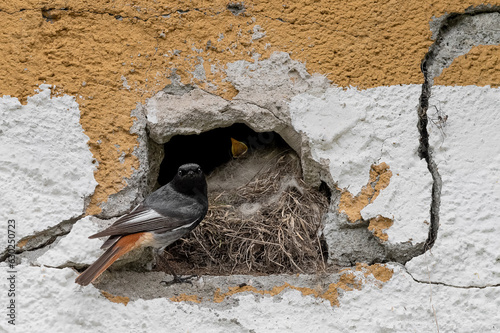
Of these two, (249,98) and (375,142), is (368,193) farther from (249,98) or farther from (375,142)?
(249,98)

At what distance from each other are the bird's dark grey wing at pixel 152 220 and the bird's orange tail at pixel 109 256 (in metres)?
0.04

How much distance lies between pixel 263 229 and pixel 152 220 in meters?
0.74

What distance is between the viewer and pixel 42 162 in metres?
2.79

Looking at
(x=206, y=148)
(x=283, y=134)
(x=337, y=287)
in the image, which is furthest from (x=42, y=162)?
(x=206, y=148)

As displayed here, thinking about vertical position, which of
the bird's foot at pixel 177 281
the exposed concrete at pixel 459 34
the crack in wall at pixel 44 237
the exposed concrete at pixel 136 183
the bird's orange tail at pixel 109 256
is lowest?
the bird's foot at pixel 177 281

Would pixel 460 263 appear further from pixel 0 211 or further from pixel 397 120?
pixel 0 211

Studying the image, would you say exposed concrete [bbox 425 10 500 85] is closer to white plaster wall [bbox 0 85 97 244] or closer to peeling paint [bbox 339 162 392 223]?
peeling paint [bbox 339 162 392 223]

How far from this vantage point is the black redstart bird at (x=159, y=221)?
2.61 metres

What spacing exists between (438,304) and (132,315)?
1362 millimetres

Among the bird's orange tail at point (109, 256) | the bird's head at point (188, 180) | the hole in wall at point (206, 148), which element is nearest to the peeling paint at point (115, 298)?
the bird's orange tail at point (109, 256)

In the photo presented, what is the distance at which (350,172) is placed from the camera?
9.48 feet

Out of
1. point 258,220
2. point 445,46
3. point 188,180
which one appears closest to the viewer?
point 445,46

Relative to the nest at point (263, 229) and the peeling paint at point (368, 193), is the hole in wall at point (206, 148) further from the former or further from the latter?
the peeling paint at point (368, 193)

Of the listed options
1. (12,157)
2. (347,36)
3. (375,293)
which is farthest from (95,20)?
(375,293)
